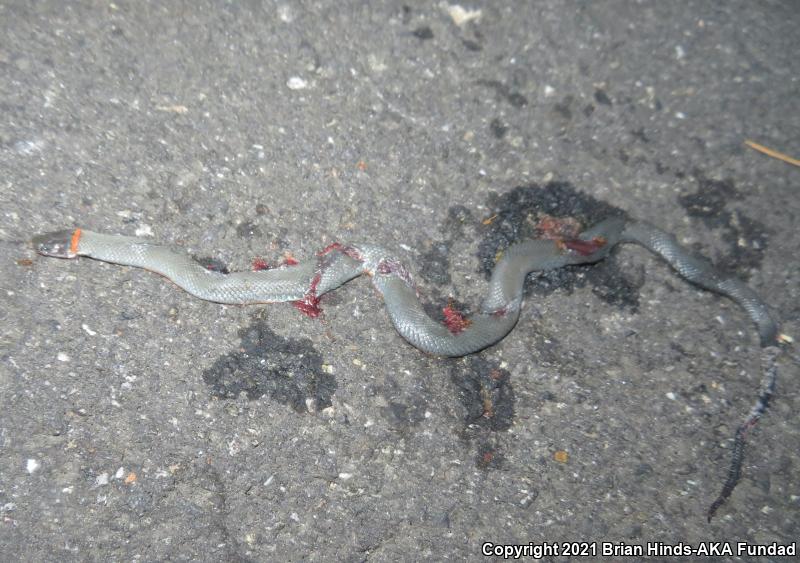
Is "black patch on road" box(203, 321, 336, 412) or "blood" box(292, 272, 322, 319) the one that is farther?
"blood" box(292, 272, 322, 319)

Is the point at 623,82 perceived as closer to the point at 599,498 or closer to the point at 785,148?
the point at 785,148

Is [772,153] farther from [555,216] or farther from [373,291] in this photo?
[373,291]

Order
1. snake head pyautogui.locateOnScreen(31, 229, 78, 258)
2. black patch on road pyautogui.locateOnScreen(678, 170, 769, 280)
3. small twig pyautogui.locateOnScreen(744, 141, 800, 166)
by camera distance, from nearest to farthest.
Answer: snake head pyautogui.locateOnScreen(31, 229, 78, 258) → black patch on road pyautogui.locateOnScreen(678, 170, 769, 280) → small twig pyautogui.locateOnScreen(744, 141, 800, 166)

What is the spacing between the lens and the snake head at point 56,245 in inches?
122

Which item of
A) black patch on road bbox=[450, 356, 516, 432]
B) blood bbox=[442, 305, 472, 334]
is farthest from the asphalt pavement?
blood bbox=[442, 305, 472, 334]

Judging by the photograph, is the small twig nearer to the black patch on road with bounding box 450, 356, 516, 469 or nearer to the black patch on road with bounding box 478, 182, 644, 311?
the black patch on road with bounding box 478, 182, 644, 311

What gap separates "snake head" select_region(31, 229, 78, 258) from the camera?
311cm

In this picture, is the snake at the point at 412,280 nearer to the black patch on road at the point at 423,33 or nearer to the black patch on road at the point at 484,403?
the black patch on road at the point at 484,403

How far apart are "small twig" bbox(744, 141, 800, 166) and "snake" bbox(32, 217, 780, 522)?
1.19 m

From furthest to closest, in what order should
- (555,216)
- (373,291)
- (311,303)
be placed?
(555,216) < (373,291) < (311,303)

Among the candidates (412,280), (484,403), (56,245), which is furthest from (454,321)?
(56,245)

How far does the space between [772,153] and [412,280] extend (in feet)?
9.50

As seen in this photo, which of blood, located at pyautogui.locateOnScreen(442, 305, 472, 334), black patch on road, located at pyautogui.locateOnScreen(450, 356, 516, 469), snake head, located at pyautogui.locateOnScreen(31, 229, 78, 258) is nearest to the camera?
black patch on road, located at pyautogui.locateOnScreen(450, 356, 516, 469)

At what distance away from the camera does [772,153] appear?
4176 mm
